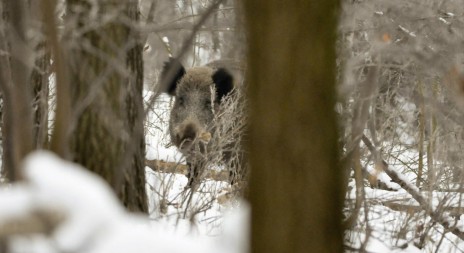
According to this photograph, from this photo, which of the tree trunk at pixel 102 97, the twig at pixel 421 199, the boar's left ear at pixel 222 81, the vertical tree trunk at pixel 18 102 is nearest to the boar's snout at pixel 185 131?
the boar's left ear at pixel 222 81

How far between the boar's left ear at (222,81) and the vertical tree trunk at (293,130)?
25.2 feet

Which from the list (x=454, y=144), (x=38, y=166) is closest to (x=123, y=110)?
(x=38, y=166)

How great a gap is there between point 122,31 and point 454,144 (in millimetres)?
4537

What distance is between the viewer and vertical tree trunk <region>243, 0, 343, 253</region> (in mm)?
3053

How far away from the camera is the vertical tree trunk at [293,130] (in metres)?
3.05

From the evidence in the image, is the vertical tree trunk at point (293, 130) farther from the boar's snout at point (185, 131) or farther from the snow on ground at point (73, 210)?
the boar's snout at point (185, 131)

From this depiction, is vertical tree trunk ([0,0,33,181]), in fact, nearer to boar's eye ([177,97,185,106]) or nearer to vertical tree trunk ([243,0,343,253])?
vertical tree trunk ([243,0,343,253])

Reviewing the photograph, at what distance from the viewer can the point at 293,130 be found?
10.1ft

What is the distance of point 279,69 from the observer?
3.09 m

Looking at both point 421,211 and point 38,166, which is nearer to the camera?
point 38,166

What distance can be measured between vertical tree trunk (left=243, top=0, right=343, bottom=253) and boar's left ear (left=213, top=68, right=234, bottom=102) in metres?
7.68

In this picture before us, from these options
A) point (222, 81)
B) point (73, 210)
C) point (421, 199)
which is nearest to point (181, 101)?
point (222, 81)

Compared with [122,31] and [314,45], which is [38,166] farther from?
[122,31]

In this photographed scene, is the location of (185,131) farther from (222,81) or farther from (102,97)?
(102,97)
